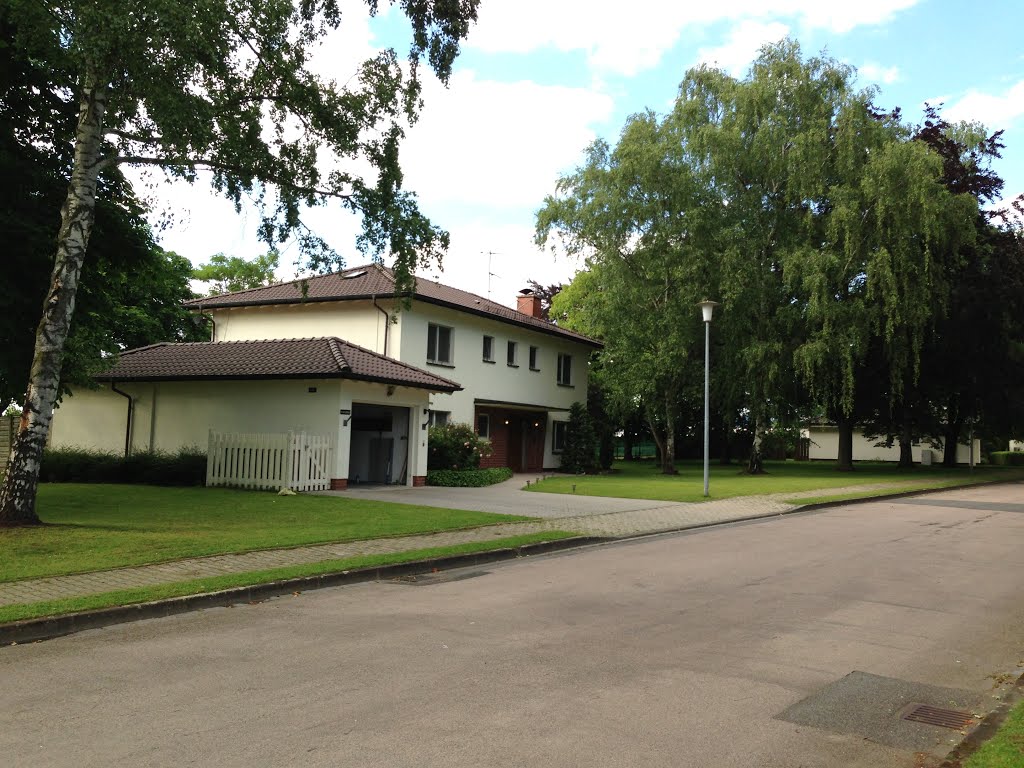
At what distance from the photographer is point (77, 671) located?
6078 millimetres

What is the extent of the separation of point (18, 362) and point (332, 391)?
7841 millimetres

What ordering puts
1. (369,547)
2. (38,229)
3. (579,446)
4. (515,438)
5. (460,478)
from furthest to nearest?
(579,446), (515,438), (460,478), (38,229), (369,547)

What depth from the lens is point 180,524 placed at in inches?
544

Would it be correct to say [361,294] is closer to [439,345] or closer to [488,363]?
[439,345]

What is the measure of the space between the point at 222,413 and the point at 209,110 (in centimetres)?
1219

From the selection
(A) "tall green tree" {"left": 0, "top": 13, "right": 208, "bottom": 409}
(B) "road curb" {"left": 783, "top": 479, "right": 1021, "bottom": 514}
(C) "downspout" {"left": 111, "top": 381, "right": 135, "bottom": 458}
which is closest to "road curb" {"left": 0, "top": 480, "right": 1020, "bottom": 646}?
(B) "road curb" {"left": 783, "top": 479, "right": 1021, "bottom": 514}

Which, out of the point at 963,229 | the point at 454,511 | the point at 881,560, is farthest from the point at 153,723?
the point at 963,229

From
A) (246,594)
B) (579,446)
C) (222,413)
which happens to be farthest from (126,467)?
(579,446)

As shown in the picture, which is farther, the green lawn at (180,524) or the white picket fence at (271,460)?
the white picket fence at (271,460)

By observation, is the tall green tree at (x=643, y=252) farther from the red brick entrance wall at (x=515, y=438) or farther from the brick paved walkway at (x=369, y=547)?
the brick paved walkway at (x=369, y=547)

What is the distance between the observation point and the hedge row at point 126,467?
74.0ft

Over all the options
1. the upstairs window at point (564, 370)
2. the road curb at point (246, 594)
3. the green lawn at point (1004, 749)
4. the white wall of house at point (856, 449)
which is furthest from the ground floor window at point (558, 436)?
the white wall of house at point (856, 449)

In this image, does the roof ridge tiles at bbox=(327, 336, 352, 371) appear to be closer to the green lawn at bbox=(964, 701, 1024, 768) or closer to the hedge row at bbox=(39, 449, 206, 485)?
the hedge row at bbox=(39, 449, 206, 485)

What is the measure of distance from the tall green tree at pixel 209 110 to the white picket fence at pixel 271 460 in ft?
20.7
